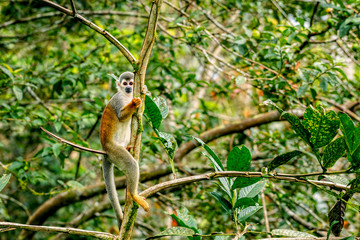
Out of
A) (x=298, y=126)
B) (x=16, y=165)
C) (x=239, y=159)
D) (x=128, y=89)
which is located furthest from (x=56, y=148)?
(x=298, y=126)

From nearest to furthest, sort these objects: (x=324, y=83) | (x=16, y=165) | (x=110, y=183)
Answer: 1. (x=110, y=183)
2. (x=324, y=83)
3. (x=16, y=165)

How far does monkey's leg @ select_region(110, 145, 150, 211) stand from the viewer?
1725 mm

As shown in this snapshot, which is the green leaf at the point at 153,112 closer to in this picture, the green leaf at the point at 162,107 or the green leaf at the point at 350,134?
the green leaf at the point at 162,107

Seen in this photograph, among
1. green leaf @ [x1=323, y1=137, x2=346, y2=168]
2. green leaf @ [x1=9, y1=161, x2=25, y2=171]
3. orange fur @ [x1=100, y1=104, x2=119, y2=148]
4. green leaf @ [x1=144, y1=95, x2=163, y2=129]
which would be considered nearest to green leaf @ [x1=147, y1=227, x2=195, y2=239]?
green leaf @ [x1=144, y1=95, x2=163, y2=129]

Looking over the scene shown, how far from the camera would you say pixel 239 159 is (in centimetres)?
117

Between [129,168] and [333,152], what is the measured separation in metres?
1.24

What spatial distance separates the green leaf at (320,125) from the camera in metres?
1.03

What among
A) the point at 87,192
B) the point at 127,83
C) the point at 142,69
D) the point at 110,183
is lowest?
the point at 87,192

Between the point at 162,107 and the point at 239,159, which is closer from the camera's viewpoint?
the point at 239,159

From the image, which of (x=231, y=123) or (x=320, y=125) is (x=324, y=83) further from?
(x=320, y=125)

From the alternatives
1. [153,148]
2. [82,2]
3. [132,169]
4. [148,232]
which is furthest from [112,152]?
[82,2]

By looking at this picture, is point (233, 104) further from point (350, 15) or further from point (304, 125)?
point (304, 125)

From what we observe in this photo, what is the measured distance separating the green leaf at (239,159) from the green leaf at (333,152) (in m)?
0.27

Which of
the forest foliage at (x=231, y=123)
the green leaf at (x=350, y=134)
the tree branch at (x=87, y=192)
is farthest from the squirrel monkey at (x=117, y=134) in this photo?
the green leaf at (x=350, y=134)
